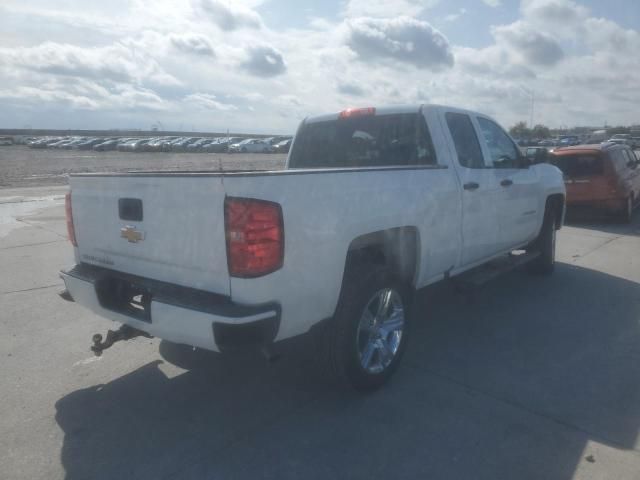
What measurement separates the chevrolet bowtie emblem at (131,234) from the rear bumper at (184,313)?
0.25 meters

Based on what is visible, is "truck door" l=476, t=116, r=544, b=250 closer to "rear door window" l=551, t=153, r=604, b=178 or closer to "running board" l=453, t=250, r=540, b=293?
"running board" l=453, t=250, r=540, b=293

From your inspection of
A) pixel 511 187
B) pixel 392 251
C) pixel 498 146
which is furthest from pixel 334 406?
pixel 498 146

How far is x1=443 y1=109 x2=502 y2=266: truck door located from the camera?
4.62m

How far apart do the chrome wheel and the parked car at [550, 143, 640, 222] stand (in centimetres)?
810

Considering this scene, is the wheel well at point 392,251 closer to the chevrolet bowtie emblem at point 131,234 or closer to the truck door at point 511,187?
the chevrolet bowtie emblem at point 131,234

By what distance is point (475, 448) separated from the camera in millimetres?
3037

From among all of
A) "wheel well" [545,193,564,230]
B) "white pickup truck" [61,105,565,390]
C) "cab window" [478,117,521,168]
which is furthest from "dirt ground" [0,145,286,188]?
"white pickup truck" [61,105,565,390]

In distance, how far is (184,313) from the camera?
2908 millimetres

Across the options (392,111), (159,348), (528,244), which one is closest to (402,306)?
(392,111)

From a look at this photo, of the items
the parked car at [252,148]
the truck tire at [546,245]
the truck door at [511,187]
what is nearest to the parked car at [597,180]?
the truck tire at [546,245]

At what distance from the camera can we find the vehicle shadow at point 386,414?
2906 millimetres

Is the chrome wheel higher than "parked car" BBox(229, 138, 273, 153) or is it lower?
higher

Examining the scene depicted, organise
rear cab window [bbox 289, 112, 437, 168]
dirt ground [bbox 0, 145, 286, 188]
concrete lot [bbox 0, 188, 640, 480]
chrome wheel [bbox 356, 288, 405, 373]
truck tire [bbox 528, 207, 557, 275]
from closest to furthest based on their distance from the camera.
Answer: concrete lot [bbox 0, 188, 640, 480], chrome wheel [bbox 356, 288, 405, 373], rear cab window [bbox 289, 112, 437, 168], truck tire [bbox 528, 207, 557, 275], dirt ground [bbox 0, 145, 286, 188]

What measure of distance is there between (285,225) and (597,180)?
971cm
